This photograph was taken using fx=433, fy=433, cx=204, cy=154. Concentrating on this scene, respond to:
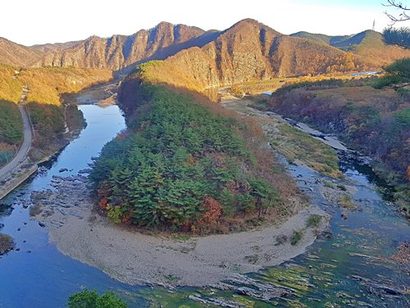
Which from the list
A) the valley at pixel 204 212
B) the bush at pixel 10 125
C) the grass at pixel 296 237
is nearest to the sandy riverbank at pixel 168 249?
the valley at pixel 204 212

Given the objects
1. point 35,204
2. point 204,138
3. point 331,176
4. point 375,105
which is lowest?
point 35,204

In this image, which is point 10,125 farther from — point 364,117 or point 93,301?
point 364,117

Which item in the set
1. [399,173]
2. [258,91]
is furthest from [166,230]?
[258,91]

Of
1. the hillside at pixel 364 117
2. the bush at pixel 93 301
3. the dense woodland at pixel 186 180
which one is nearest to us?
the bush at pixel 93 301

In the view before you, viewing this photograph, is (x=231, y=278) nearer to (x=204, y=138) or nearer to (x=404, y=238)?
(x=404, y=238)

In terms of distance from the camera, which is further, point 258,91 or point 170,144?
point 258,91

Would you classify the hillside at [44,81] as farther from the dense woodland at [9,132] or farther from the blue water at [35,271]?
the blue water at [35,271]

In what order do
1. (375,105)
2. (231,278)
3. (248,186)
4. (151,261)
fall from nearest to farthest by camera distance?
(231,278)
(151,261)
(248,186)
(375,105)
